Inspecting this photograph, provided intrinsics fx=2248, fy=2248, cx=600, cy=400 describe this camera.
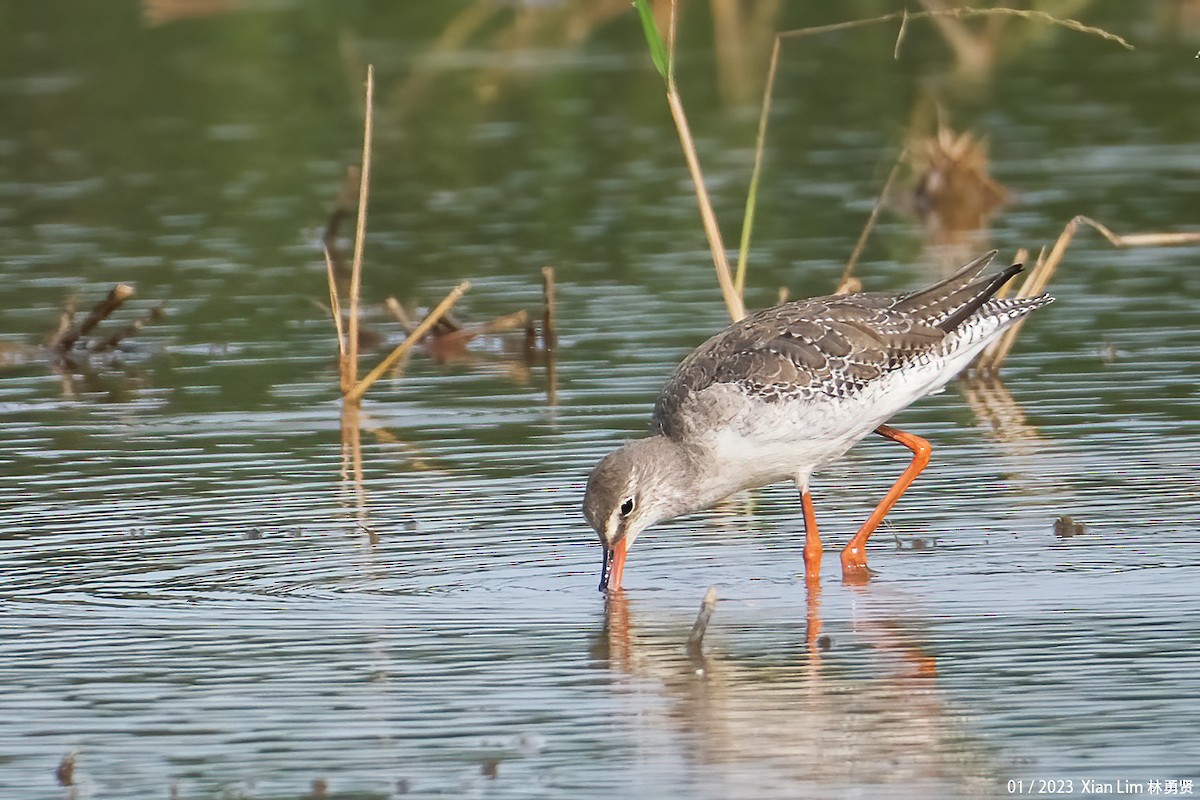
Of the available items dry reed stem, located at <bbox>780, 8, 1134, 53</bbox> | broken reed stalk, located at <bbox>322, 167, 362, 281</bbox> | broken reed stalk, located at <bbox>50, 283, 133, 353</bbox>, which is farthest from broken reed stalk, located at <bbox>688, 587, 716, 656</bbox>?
broken reed stalk, located at <bbox>322, 167, 362, 281</bbox>

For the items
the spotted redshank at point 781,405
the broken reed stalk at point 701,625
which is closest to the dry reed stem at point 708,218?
the spotted redshank at point 781,405

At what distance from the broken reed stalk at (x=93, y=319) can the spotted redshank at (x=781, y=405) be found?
20.1ft

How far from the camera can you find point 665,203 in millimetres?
22000

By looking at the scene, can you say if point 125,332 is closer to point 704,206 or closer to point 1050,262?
point 704,206

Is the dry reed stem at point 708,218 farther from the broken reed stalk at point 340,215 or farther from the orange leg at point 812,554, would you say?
the broken reed stalk at point 340,215

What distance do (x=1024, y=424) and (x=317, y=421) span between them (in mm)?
4579

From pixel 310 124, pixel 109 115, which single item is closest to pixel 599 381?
pixel 310 124

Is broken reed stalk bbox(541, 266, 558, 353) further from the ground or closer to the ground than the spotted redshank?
further from the ground

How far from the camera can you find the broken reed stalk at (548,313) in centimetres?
1603

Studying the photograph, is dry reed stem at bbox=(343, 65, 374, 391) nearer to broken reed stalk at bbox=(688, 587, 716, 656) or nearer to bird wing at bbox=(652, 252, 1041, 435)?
bird wing at bbox=(652, 252, 1041, 435)

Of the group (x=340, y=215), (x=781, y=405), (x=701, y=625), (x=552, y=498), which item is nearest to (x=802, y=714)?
(x=701, y=625)

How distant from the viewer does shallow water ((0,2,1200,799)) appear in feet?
27.5

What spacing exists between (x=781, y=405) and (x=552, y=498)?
6.31 feet

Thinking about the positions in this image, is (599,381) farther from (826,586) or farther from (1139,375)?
(826,586)
